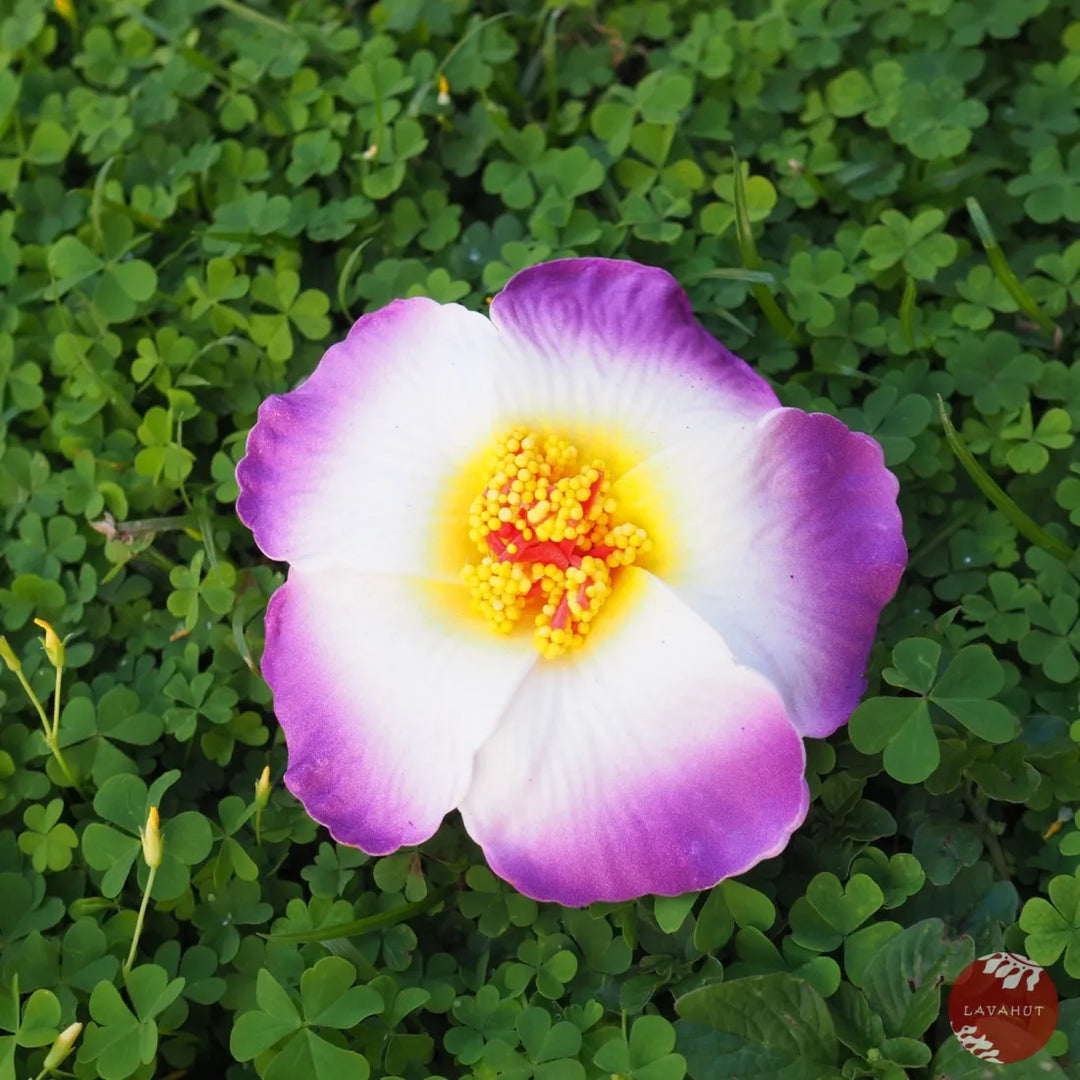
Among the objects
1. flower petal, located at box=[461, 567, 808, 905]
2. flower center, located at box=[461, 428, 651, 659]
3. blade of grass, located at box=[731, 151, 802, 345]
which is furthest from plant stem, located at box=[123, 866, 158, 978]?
blade of grass, located at box=[731, 151, 802, 345]

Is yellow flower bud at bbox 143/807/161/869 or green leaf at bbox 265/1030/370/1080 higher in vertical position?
yellow flower bud at bbox 143/807/161/869

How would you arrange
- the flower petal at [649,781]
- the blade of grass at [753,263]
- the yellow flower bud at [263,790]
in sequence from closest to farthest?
the flower petal at [649,781] → the yellow flower bud at [263,790] → the blade of grass at [753,263]

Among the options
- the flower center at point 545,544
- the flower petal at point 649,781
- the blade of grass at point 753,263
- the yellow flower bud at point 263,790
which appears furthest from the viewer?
the blade of grass at point 753,263

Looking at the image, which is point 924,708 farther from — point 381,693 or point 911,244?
point 911,244

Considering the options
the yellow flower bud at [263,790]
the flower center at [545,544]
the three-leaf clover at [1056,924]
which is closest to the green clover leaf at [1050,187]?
the flower center at [545,544]

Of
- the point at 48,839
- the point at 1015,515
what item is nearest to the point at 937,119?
the point at 1015,515

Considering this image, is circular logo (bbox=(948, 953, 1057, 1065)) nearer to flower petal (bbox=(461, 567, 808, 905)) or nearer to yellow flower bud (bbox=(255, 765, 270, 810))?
flower petal (bbox=(461, 567, 808, 905))

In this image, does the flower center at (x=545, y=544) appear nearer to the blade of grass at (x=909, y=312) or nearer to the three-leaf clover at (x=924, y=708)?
the three-leaf clover at (x=924, y=708)

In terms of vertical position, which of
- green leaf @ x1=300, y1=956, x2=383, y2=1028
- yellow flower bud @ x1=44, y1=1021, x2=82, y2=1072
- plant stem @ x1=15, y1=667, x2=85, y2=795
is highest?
plant stem @ x1=15, y1=667, x2=85, y2=795
